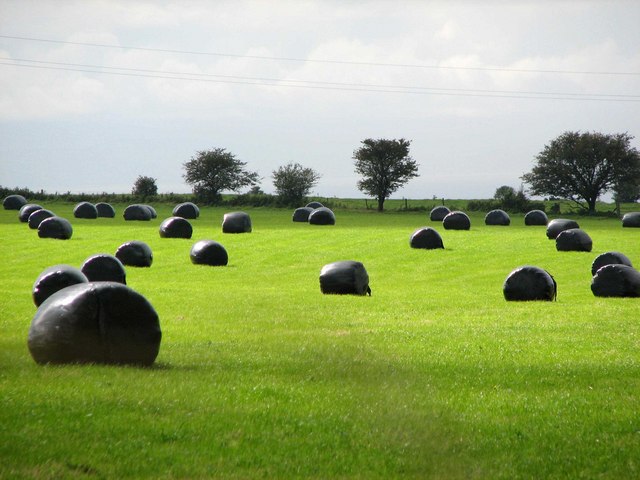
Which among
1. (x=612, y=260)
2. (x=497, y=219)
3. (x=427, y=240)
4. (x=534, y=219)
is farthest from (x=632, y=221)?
(x=612, y=260)

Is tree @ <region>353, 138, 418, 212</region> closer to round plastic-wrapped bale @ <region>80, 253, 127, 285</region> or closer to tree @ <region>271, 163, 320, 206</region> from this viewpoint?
tree @ <region>271, 163, 320, 206</region>

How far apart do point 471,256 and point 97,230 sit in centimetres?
2599

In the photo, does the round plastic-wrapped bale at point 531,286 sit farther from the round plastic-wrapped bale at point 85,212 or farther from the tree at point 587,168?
the tree at point 587,168

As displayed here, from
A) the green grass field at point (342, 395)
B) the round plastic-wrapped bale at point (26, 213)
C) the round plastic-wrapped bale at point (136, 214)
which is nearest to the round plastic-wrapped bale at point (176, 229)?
the round plastic-wrapped bale at point (26, 213)

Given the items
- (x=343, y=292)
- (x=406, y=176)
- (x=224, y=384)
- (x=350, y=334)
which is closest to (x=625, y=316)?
(x=350, y=334)

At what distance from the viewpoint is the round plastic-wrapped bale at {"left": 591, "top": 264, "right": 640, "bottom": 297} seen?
98.2ft

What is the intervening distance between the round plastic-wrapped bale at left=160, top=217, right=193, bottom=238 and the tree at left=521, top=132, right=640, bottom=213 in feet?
226

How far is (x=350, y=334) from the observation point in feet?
65.5

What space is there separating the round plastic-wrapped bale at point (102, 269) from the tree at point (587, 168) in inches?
3498

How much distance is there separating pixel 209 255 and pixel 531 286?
60.3 feet

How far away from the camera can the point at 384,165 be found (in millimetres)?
119062

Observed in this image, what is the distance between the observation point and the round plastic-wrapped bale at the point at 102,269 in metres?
29.8

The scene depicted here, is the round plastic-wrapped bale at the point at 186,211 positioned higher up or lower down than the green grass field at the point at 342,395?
lower down

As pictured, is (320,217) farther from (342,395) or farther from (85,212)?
(342,395)
